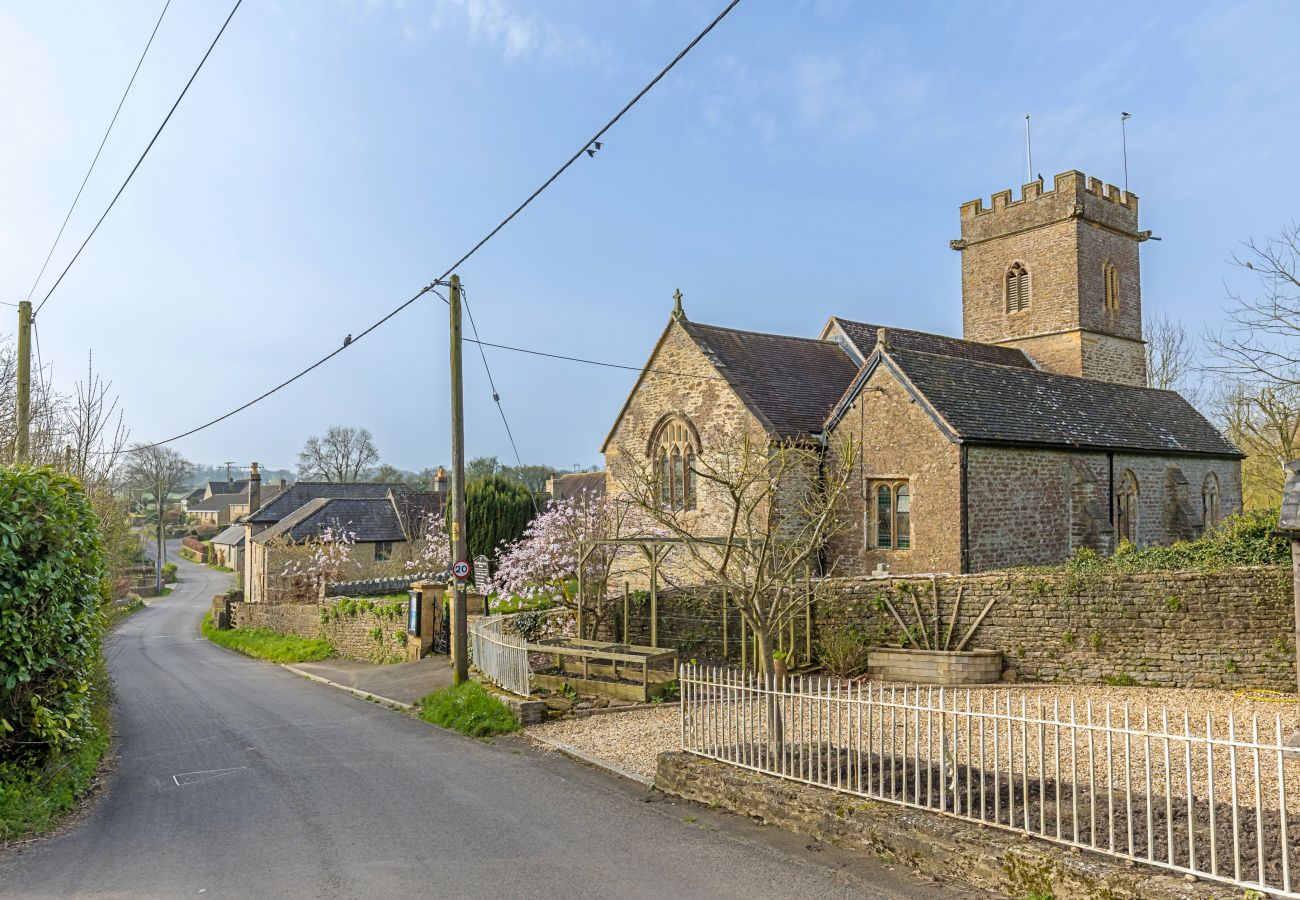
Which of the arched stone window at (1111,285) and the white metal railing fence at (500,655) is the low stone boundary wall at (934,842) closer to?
the white metal railing fence at (500,655)

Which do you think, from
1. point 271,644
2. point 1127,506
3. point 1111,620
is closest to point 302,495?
point 271,644

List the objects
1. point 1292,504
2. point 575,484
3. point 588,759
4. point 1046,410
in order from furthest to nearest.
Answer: point 575,484
point 1046,410
point 588,759
point 1292,504

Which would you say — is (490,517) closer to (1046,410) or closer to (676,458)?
(676,458)

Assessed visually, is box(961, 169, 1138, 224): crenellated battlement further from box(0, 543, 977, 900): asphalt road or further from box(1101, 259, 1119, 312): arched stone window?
box(0, 543, 977, 900): asphalt road

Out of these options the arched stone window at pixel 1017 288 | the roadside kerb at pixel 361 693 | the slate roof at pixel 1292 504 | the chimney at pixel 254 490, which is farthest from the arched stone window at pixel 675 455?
the chimney at pixel 254 490

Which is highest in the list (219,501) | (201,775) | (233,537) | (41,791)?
(219,501)

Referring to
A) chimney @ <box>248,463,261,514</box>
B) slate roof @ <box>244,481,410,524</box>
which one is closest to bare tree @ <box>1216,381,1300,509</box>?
slate roof @ <box>244,481,410,524</box>

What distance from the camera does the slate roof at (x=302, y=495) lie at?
5578 centimetres

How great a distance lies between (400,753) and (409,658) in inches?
455

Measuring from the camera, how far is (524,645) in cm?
1448

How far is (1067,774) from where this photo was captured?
30.9ft

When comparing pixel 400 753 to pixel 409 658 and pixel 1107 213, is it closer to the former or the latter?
pixel 409 658

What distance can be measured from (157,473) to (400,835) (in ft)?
225

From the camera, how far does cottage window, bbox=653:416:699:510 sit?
83.9 ft
